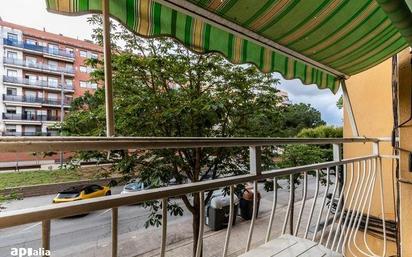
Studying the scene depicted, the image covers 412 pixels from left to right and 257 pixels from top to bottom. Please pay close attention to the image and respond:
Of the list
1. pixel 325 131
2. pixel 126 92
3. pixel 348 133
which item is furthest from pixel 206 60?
pixel 325 131

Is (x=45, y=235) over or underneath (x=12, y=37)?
underneath

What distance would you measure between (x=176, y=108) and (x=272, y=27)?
11.0 feet

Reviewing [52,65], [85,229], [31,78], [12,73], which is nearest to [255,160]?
[85,229]

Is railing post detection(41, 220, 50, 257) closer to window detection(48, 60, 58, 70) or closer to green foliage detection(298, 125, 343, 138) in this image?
green foliage detection(298, 125, 343, 138)

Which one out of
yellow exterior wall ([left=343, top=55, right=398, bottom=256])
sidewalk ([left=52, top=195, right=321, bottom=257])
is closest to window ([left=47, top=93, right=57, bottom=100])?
sidewalk ([left=52, top=195, right=321, bottom=257])

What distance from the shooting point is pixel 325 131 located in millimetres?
9555

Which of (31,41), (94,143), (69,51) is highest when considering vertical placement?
(31,41)

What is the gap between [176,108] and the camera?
15.7 feet

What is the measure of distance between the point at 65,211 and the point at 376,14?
1.96 metres

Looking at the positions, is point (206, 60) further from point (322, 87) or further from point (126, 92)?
point (322, 87)

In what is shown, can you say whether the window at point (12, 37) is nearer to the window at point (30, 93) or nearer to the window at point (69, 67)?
the window at point (69, 67)

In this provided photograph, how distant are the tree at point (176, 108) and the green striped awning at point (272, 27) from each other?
269cm

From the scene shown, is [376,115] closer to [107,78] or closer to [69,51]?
[107,78]

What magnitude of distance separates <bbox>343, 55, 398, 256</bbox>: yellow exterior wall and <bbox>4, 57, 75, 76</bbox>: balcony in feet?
56.8
